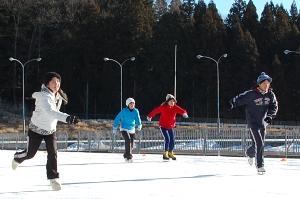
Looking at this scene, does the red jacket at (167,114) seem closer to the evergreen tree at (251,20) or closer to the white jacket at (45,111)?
the white jacket at (45,111)

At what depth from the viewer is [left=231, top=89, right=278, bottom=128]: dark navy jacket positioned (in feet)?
36.3

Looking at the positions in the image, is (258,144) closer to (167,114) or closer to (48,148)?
(48,148)

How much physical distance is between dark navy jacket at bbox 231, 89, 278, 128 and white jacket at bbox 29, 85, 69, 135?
399 cm

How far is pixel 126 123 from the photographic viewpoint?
15.3 m

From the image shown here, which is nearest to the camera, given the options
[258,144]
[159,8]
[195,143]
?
[258,144]

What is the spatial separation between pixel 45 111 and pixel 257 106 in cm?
445

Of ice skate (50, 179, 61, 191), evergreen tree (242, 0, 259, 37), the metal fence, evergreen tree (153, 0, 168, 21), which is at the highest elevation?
evergreen tree (153, 0, 168, 21)

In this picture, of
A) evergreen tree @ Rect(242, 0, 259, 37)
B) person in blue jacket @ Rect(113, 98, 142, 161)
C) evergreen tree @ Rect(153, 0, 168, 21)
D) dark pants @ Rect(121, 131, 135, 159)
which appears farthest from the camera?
evergreen tree @ Rect(153, 0, 168, 21)

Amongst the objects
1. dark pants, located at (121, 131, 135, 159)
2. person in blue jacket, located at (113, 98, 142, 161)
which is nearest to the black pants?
dark pants, located at (121, 131, 135, 159)

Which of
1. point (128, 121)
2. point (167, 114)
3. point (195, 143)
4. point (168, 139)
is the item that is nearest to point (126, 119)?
point (128, 121)

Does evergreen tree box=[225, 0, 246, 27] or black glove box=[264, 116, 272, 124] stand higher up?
evergreen tree box=[225, 0, 246, 27]

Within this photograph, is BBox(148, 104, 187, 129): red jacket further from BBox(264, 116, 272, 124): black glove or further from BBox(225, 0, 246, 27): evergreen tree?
BBox(225, 0, 246, 27): evergreen tree

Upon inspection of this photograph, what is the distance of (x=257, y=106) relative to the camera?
11.0 m

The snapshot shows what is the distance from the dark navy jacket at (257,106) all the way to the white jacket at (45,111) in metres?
3.99
